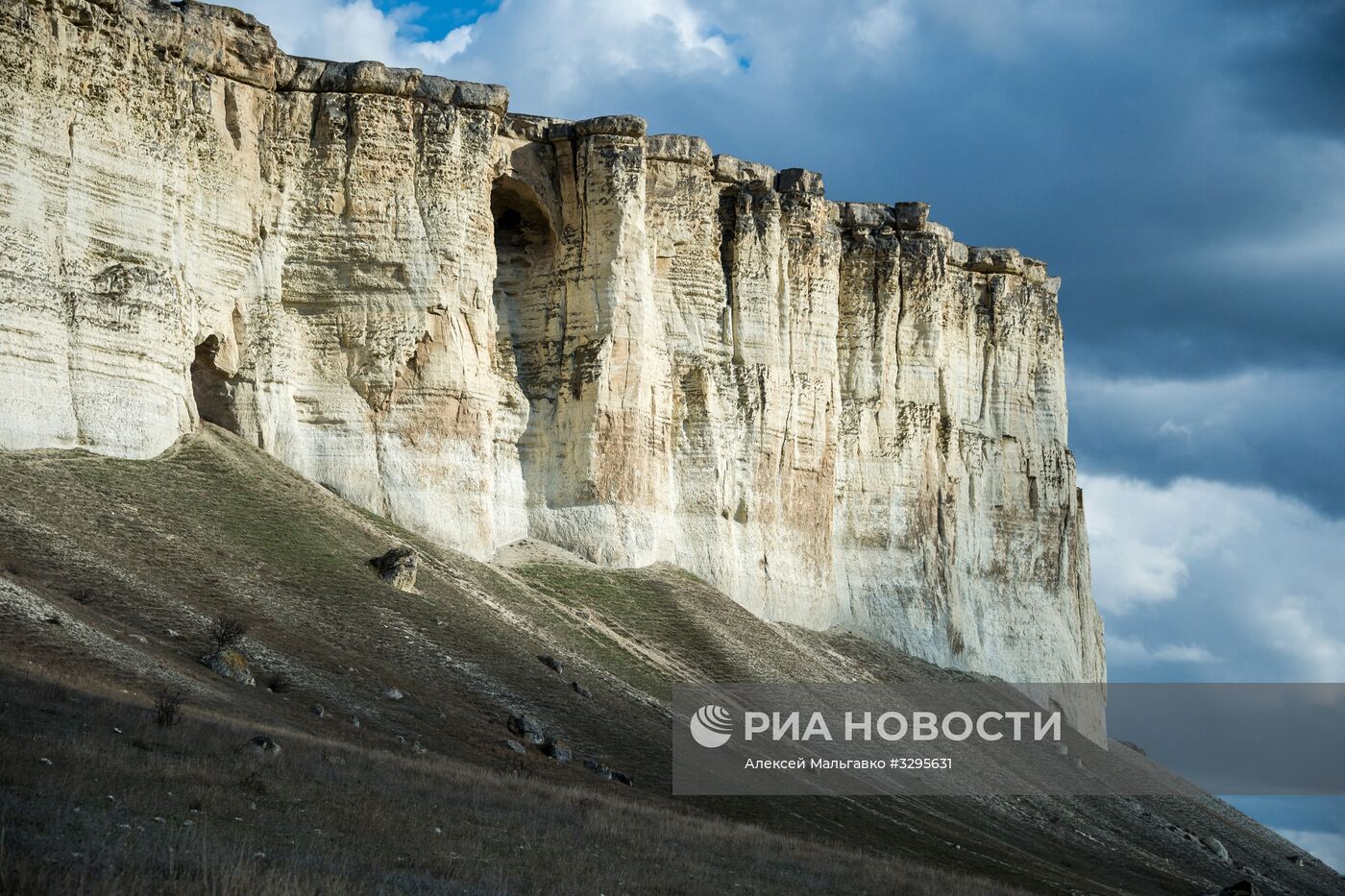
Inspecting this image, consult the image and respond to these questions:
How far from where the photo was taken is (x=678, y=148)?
5872 centimetres

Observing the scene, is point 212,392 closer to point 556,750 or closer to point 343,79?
point 343,79

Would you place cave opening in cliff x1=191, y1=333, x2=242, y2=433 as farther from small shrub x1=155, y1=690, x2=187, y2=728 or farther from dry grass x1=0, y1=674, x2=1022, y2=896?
small shrub x1=155, y1=690, x2=187, y2=728

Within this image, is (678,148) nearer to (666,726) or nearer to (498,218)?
(498,218)

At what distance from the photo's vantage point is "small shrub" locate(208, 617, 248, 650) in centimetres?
3091

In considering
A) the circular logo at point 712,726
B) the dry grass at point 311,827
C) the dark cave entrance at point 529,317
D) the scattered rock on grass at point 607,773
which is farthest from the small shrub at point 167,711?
the dark cave entrance at point 529,317

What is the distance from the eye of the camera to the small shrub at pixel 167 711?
2186cm

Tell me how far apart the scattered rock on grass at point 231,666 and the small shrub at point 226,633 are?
0.47 metres

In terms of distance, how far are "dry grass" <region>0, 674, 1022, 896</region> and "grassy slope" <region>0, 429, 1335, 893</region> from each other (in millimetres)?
79

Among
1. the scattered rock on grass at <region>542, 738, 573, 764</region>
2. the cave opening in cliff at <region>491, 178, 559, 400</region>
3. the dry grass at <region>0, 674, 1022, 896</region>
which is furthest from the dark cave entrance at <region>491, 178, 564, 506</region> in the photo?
the dry grass at <region>0, 674, 1022, 896</region>

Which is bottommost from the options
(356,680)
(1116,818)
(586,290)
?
(1116,818)

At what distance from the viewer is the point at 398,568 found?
1607 inches

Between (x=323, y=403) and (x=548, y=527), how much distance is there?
28.3 ft

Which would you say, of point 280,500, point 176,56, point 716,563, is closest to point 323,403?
point 280,500

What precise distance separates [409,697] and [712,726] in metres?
11.3
